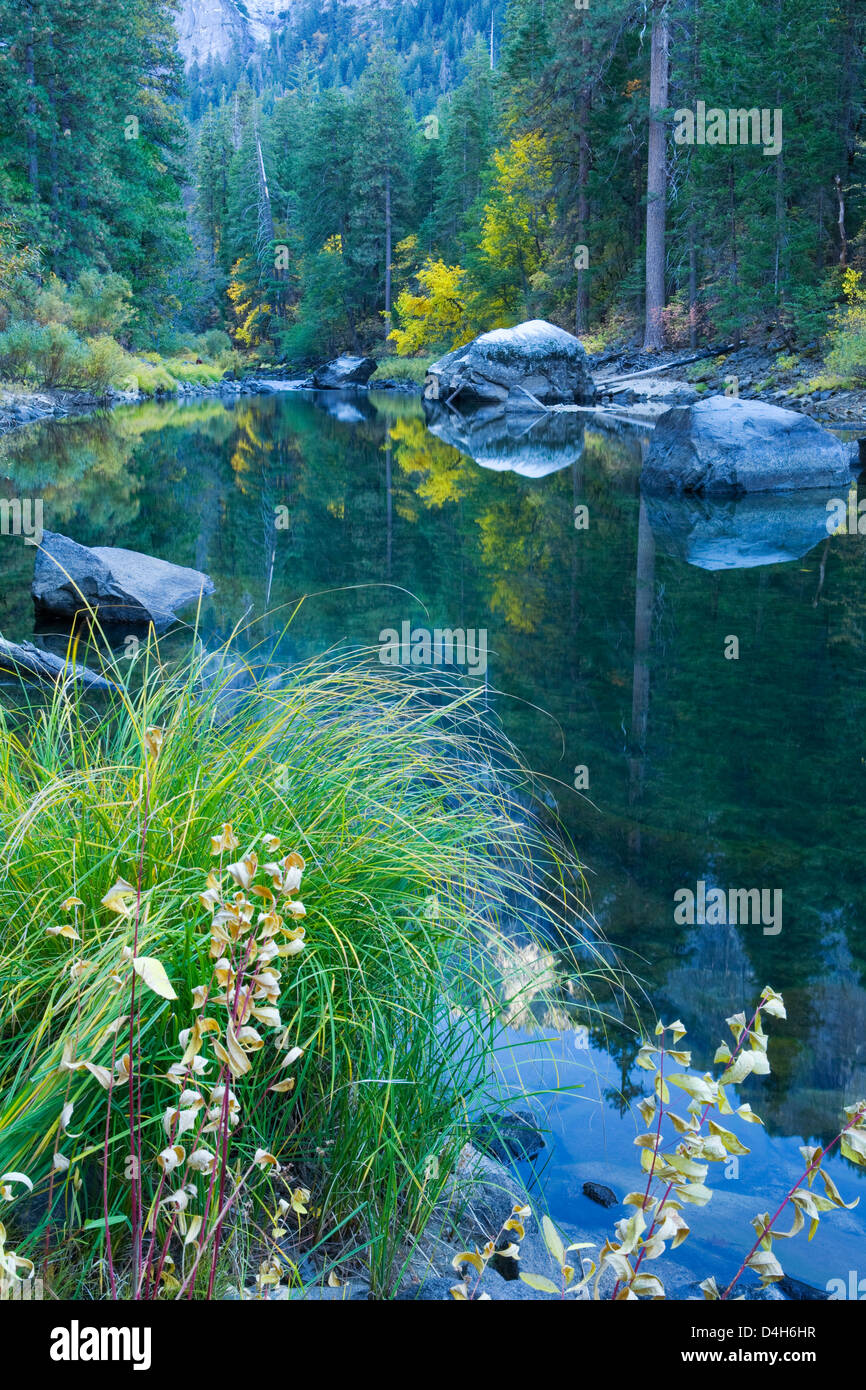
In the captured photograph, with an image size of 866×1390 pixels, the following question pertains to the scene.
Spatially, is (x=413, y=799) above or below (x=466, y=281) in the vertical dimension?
below

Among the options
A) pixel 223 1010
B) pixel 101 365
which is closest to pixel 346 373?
pixel 101 365

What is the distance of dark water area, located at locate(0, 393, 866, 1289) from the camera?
2.57m

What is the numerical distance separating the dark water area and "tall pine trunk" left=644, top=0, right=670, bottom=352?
14742mm

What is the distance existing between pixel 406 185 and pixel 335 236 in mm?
5887

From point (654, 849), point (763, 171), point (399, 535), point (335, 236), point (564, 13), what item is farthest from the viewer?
point (335, 236)

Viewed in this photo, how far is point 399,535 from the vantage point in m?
9.74

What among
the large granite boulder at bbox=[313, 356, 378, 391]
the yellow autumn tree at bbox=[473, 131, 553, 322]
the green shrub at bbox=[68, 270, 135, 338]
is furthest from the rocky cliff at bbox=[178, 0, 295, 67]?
Answer: the green shrub at bbox=[68, 270, 135, 338]

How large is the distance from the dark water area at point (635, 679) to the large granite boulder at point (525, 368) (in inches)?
456

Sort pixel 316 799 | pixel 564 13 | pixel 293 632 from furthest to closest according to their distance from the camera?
pixel 564 13 < pixel 293 632 < pixel 316 799

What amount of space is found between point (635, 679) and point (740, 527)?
522 centimetres

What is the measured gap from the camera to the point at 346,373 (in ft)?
143

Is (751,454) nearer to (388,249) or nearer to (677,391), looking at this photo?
(677,391)

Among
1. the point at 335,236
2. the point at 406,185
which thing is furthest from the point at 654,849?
the point at 335,236

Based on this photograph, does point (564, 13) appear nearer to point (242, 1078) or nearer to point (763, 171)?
point (763, 171)
